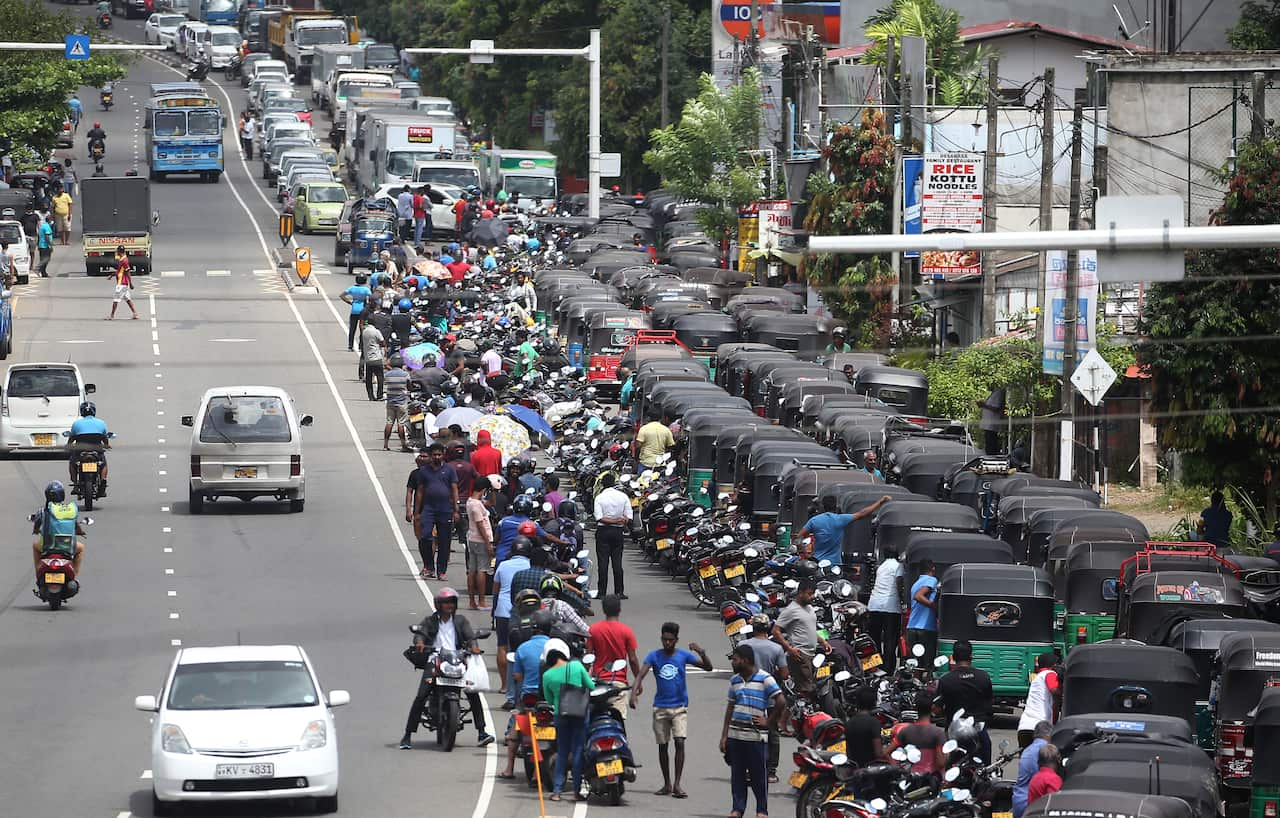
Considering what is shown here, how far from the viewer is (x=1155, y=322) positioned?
30766 mm

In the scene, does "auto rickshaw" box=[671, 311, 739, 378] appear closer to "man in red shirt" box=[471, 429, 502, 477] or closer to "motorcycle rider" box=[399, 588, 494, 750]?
"man in red shirt" box=[471, 429, 502, 477]

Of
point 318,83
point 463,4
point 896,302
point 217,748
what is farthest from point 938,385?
point 318,83

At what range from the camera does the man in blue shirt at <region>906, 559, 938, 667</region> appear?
22.5 m

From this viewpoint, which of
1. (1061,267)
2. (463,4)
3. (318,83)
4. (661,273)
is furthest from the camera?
(318,83)

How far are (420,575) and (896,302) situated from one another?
20.7m

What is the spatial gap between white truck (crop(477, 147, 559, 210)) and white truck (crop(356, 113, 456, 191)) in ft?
5.89

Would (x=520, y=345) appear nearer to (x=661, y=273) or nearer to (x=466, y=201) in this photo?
(x=661, y=273)

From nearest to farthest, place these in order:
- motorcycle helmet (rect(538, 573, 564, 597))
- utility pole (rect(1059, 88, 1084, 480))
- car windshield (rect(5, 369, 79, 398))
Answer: motorcycle helmet (rect(538, 573, 564, 597)) < utility pole (rect(1059, 88, 1084, 480)) < car windshield (rect(5, 369, 79, 398))

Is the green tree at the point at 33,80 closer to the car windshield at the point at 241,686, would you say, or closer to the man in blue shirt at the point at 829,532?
the man in blue shirt at the point at 829,532

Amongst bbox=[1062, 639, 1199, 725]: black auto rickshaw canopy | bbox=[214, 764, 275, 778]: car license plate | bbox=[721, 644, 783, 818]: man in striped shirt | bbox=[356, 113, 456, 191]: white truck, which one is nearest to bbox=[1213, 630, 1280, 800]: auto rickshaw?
bbox=[1062, 639, 1199, 725]: black auto rickshaw canopy

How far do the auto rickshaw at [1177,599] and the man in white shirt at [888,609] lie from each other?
8.45 feet

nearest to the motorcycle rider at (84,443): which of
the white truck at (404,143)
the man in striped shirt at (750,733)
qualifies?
the man in striped shirt at (750,733)

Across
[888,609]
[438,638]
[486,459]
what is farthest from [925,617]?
[486,459]

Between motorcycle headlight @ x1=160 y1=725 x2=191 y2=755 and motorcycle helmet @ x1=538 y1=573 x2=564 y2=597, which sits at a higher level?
motorcycle helmet @ x1=538 y1=573 x2=564 y2=597
